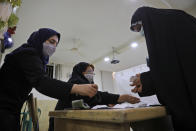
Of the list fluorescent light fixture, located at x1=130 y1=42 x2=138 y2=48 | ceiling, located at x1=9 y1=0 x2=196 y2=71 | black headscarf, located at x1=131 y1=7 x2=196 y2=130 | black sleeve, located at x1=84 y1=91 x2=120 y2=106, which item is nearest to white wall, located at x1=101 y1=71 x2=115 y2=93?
ceiling, located at x1=9 y1=0 x2=196 y2=71

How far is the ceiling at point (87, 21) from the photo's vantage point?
2.13 m

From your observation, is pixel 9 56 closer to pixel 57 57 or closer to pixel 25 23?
pixel 25 23

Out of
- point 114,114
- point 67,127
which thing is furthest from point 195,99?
point 67,127

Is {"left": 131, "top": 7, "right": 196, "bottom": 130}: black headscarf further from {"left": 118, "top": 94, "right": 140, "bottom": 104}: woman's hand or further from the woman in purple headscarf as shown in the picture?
{"left": 118, "top": 94, "right": 140, "bottom": 104}: woman's hand

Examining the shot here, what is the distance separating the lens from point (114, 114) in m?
0.34

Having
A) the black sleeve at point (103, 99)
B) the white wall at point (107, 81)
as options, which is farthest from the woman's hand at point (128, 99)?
the white wall at point (107, 81)

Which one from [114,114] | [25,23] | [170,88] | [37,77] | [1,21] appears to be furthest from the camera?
[25,23]

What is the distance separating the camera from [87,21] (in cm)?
254

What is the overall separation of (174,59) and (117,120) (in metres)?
0.34

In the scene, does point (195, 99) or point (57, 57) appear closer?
point (195, 99)

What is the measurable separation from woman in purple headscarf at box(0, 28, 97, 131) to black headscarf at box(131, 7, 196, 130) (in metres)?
0.32

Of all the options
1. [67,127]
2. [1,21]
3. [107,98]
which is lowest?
[67,127]

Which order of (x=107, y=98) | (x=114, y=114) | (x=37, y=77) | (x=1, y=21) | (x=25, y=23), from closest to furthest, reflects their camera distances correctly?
(x=114, y=114) → (x=37, y=77) → (x=1, y=21) → (x=107, y=98) → (x=25, y=23)

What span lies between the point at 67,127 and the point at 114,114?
473 mm
